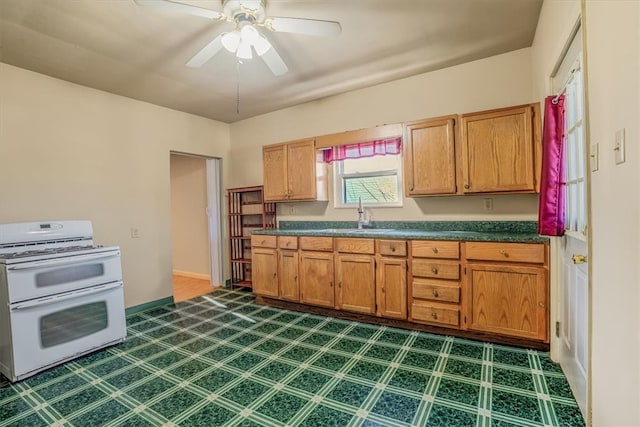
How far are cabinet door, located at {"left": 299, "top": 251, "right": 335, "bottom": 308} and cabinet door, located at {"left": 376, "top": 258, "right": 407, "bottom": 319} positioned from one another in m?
0.54

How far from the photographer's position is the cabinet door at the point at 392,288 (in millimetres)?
2910

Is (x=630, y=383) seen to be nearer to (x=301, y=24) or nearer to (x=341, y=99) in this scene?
(x=301, y=24)

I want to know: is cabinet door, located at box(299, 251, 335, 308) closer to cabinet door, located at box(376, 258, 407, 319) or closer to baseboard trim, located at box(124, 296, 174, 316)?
cabinet door, located at box(376, 258, 407, 319)

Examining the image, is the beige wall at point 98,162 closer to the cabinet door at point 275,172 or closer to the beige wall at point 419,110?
the cabinet door at point 275,172

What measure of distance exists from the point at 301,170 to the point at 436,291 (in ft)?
6.77

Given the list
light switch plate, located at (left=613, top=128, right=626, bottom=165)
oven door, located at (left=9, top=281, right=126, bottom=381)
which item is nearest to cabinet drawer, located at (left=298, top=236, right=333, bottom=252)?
oven door, located at (left=9, top=281, right=126, bottom=381)

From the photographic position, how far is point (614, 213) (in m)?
1.13

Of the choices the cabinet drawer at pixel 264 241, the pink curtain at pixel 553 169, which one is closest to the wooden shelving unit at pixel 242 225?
the cabinet drawer at pixel 264 241

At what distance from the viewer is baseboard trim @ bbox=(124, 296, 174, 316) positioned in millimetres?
3613

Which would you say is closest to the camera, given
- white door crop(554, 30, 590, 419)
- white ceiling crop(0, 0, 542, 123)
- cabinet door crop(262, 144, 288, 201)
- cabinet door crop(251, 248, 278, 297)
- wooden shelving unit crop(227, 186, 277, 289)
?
white door crop(554, 30, 590, 419)

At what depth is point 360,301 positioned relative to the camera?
3.13 m

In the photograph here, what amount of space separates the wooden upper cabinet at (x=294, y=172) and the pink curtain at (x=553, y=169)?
2342 millimetres

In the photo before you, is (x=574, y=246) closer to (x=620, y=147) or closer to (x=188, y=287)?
(x=620, y=147)

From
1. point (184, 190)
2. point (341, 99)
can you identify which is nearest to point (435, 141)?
point (341, 99)
